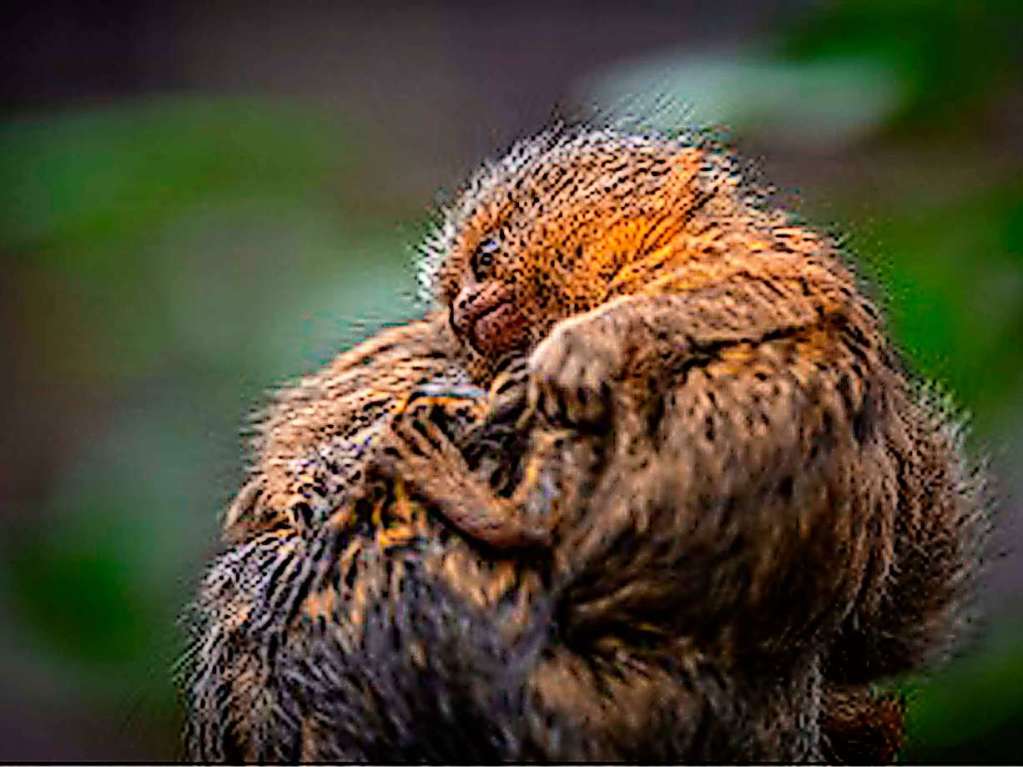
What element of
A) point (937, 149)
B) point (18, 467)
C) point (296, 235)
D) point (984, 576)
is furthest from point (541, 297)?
point (18, 467)

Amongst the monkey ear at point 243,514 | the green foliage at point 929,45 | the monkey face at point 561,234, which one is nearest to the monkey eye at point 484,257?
the monkey face at point 561,234

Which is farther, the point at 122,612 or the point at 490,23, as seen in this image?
the point at 490,23

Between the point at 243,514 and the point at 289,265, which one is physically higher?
Answer: the point at 243,514

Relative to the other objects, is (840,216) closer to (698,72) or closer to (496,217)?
(698,72)

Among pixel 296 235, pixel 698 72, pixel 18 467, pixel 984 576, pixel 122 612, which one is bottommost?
pixel 18 467

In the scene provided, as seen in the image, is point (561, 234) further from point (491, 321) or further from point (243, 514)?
point (243, 514)

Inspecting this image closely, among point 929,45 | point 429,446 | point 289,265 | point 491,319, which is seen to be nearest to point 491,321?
point 491,319

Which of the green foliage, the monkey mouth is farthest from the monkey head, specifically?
the green foliage
